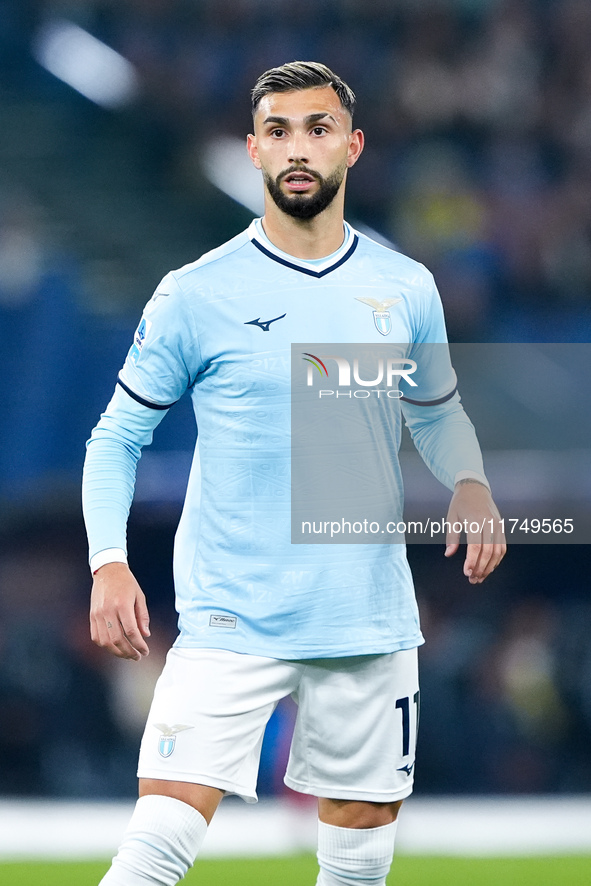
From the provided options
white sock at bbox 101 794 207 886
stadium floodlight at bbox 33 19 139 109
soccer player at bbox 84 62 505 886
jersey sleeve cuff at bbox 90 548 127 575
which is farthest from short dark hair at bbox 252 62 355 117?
stadium floodlight at bbox 33 19 139 109

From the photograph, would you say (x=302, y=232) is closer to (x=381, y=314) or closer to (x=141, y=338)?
(x=381, y=314)

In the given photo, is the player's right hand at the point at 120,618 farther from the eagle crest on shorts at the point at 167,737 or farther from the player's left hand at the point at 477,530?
the player's left hand at the point at 477,530

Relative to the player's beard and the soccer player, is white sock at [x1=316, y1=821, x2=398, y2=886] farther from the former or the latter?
the player's beard

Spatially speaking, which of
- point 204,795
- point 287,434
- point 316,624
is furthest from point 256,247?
point 204,795

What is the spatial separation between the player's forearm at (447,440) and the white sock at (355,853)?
67 centimetres

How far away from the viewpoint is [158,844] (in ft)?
5.66

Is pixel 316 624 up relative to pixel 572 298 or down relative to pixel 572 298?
down

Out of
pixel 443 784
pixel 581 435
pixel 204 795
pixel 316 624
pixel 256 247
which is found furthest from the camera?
pixel 581 435

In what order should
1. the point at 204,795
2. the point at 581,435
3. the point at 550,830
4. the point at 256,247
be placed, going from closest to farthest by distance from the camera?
the point at 204,795
the point at 256,247
the point at 550,830
the point at 581,435

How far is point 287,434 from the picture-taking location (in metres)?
1.99

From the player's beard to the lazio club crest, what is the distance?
0.19 m

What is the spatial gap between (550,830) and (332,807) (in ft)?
6.65

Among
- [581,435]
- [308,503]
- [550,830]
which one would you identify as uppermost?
[581,435]

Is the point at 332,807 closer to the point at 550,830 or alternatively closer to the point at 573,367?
the point at 550,830
